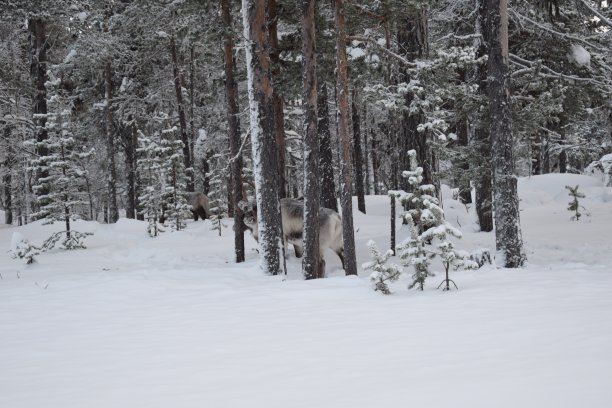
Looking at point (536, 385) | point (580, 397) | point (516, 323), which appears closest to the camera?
point (580, 397)

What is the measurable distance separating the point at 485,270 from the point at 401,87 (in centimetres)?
497

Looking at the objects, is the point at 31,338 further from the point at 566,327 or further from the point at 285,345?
the point at 566,327

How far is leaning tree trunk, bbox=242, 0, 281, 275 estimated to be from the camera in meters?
10.7

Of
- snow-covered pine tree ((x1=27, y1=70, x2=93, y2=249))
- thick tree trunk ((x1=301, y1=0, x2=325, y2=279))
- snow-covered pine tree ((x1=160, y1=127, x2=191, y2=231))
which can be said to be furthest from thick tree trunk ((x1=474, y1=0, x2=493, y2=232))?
snow-covered pine tree ((x1=160, y1=127, x2=191, y2=231))

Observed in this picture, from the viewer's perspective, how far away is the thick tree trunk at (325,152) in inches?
636

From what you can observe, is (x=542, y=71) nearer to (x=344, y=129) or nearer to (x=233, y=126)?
Answer: (x=344, y=129)

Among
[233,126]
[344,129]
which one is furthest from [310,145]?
[233,126]

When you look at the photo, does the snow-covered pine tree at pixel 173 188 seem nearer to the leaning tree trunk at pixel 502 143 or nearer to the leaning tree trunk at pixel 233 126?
the leaning tree trunk at pixel 233 126

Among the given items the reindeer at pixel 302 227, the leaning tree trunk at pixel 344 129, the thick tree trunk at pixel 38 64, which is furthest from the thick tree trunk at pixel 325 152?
the thick tree trunk at pixel 38 64

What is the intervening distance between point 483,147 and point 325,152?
5.54m

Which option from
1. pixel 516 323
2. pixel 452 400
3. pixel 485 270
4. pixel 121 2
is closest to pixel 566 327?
pixel 516 323

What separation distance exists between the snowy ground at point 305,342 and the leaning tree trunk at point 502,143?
2.26ft

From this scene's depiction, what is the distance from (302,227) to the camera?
42.3 feet

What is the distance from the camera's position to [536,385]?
3525 mm
